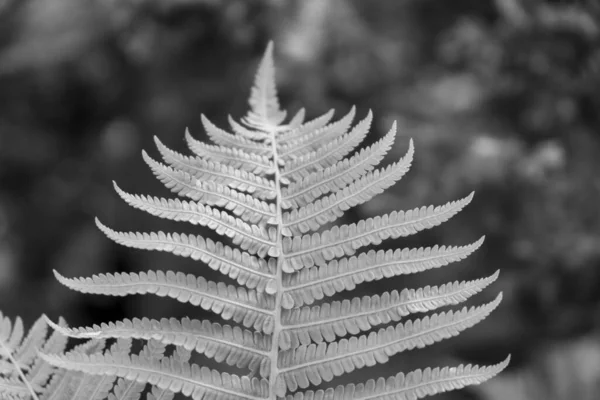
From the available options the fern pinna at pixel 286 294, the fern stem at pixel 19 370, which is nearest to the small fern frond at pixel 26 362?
the fern stem at pixel 19 370

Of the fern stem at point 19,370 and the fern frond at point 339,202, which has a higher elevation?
the fern frond at point 339,202

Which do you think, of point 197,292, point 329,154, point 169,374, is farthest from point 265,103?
point 169,374

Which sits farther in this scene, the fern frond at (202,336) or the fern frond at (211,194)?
the fern frond at (211,194)

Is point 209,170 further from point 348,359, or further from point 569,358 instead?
point 569,358

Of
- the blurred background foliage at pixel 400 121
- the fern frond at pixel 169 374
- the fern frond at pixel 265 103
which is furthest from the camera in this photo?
the blurred background foliage at pixel 400 121

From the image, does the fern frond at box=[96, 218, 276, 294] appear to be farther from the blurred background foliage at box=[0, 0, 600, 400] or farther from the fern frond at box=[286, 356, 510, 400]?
the blurred background foliage at box=[0, 0, 600, 400]

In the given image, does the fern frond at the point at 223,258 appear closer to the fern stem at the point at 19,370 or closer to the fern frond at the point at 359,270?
the fern frond at the point at 359,270

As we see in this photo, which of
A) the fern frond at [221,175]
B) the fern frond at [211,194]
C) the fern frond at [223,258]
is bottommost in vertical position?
the fern frond at [223,258]
